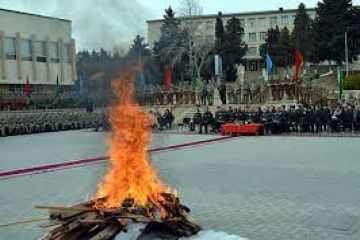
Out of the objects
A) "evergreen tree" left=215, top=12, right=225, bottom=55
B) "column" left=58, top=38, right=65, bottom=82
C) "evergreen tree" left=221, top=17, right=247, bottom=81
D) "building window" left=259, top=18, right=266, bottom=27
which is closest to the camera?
"column" left=58, top=38, right=65, bottom=82

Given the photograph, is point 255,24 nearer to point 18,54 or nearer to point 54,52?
point 54,52

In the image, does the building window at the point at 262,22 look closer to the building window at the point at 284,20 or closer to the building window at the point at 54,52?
the building window at the point at 284,20

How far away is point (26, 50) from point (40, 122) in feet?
84.0

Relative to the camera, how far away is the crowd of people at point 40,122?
32094mm

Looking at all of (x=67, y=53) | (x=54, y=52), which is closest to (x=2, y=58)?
(x=54, y=52)

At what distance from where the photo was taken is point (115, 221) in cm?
632

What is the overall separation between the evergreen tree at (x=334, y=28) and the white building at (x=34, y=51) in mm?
26084

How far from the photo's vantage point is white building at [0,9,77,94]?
5453 centimetres

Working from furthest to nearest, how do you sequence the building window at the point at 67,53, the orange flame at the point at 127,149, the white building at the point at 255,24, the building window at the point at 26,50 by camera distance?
the white building at the point at 255,24, the building window at the point at 67,53, the building window at the point at 26,50, the orange flame at the point at 127,149

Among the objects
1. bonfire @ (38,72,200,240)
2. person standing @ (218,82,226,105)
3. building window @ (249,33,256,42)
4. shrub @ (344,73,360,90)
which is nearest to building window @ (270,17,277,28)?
building window @ (249,33,256,42)

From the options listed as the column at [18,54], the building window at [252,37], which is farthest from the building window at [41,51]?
the building window at [252,37]

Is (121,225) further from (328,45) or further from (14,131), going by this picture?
(328,45)

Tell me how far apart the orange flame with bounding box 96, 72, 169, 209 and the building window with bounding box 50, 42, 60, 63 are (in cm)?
5549

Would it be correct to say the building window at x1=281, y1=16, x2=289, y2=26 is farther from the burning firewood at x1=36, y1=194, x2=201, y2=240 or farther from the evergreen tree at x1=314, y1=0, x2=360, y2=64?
the burning firewood at x1=36, y1=194, x2=201, y2=240
